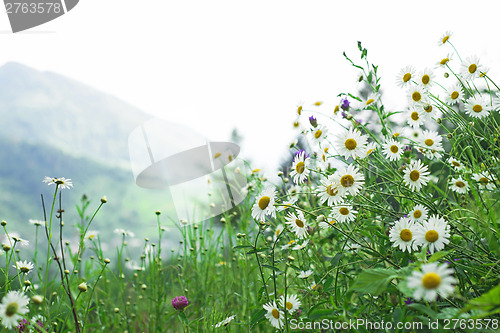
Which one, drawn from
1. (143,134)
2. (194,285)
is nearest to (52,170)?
(143,134)

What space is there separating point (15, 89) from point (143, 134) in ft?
13.0

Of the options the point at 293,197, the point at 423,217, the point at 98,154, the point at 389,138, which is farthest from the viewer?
the point at 98,154

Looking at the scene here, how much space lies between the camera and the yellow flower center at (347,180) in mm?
647

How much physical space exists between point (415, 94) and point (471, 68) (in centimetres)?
19

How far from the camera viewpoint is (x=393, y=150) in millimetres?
879

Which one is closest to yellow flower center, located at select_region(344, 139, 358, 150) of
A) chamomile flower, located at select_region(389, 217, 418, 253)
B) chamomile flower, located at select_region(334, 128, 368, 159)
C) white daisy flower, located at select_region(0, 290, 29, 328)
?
chamomile flower, located at select_region(334, 128, 368, 159)

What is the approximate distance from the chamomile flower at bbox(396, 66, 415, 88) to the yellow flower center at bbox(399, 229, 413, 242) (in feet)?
1.74

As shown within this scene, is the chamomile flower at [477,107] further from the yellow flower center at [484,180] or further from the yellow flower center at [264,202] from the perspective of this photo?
the yellow flower center at [264,202]

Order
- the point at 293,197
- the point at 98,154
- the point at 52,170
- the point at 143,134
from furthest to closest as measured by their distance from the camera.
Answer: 1. the point at 98,154
2. the point at 52,170
3. the point at 143,134
4. the point at 293,197

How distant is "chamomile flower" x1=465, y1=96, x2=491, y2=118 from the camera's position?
0.91 m

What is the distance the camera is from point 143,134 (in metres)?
2.82

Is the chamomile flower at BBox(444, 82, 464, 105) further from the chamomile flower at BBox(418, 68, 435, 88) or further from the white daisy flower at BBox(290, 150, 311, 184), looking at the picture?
the white daisy flower at BBox(290, 150, 311, 184)

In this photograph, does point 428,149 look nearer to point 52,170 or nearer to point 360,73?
point 360,73

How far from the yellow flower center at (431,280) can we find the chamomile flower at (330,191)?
0.30m
